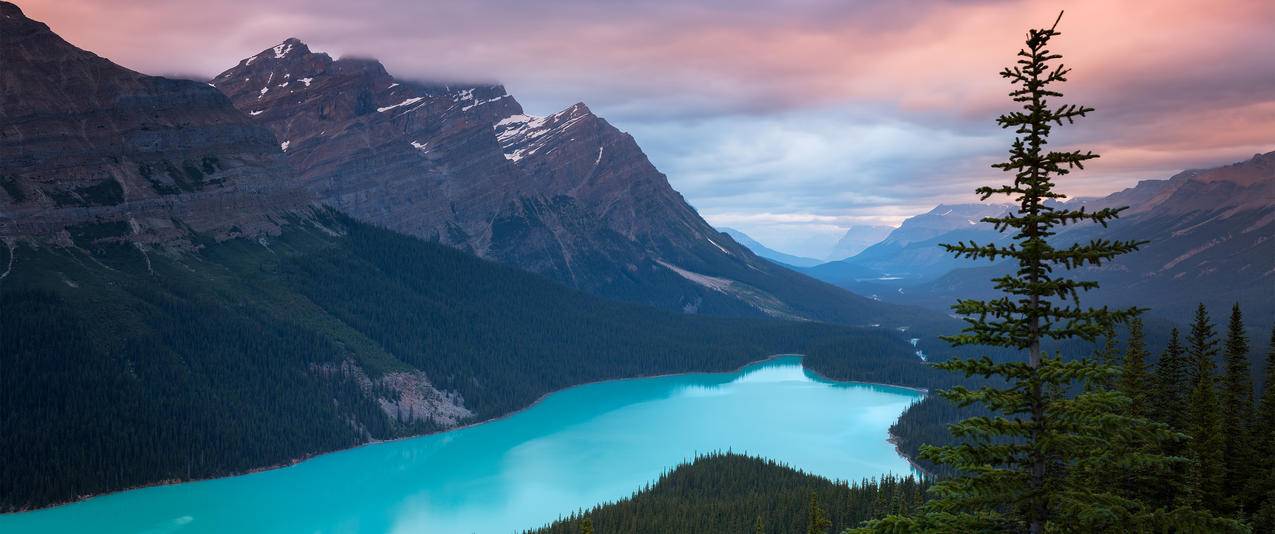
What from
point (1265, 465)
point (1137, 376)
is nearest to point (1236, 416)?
point (1265, 465)

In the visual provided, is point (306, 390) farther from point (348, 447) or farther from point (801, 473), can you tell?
point (801, 473)

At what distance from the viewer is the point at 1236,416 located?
5675cm

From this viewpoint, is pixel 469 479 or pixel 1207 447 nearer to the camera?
pixel 1207 447

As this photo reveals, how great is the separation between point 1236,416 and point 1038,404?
1895 inches

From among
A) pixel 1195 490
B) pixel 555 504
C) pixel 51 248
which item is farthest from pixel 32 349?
pixel 1195 490

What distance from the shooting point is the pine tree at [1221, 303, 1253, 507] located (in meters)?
54.1

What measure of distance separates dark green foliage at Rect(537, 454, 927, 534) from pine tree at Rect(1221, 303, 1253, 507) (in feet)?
109

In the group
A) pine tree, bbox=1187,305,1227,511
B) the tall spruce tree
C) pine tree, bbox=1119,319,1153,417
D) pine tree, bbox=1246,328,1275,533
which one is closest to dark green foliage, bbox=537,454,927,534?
pine tree, bbox=1246,328,1275,533

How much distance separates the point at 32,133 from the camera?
19350cm

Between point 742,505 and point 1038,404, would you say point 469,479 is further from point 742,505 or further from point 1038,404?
point 1038,404

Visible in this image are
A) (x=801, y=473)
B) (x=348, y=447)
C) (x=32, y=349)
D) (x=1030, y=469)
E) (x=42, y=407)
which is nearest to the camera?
(x=1030, y=469)

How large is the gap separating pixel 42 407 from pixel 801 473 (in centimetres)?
11472

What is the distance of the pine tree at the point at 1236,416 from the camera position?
54.1m

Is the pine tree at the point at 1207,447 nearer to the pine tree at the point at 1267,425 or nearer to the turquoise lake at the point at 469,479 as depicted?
the pine tree at the point at 1267,425
